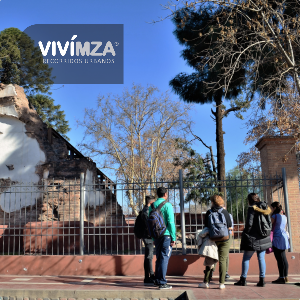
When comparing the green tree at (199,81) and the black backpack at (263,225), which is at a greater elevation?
the green tree at (199,81)

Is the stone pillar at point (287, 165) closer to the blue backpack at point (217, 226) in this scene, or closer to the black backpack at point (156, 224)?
the blue backpack at point (217, 226)

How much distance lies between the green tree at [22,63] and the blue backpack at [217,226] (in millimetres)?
20706

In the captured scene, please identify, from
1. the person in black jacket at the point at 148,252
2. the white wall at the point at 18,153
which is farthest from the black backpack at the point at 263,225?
the white wall at the point at 18,153

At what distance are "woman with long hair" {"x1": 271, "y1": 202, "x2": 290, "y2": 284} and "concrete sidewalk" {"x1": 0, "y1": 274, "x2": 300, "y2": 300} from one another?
185mm

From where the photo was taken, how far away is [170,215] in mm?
5473

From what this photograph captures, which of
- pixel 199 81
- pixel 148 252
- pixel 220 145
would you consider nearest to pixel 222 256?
pixel 148 252

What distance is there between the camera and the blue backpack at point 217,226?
524cm

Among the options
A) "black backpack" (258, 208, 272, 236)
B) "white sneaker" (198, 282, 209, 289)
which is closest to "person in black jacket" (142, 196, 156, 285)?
"white sneaker" (198, 282, 209, 289)

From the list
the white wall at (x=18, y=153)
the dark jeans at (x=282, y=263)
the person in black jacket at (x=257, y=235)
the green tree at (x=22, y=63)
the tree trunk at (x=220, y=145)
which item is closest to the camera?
the person in black jacket at (x=257, y=235)

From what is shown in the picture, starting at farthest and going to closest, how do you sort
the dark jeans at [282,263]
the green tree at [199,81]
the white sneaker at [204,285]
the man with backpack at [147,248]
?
the green tree at [199,81] < the man with backpack at [147,248] < the dark jeans at [282,263] < the white sneaker at [204,285]

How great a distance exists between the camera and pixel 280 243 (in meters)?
5.76

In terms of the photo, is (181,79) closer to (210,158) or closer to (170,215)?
(210,158)

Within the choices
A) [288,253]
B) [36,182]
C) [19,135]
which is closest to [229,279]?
[288,253]

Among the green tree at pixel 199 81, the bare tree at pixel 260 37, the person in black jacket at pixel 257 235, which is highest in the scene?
the green tree at pixel 199 81
